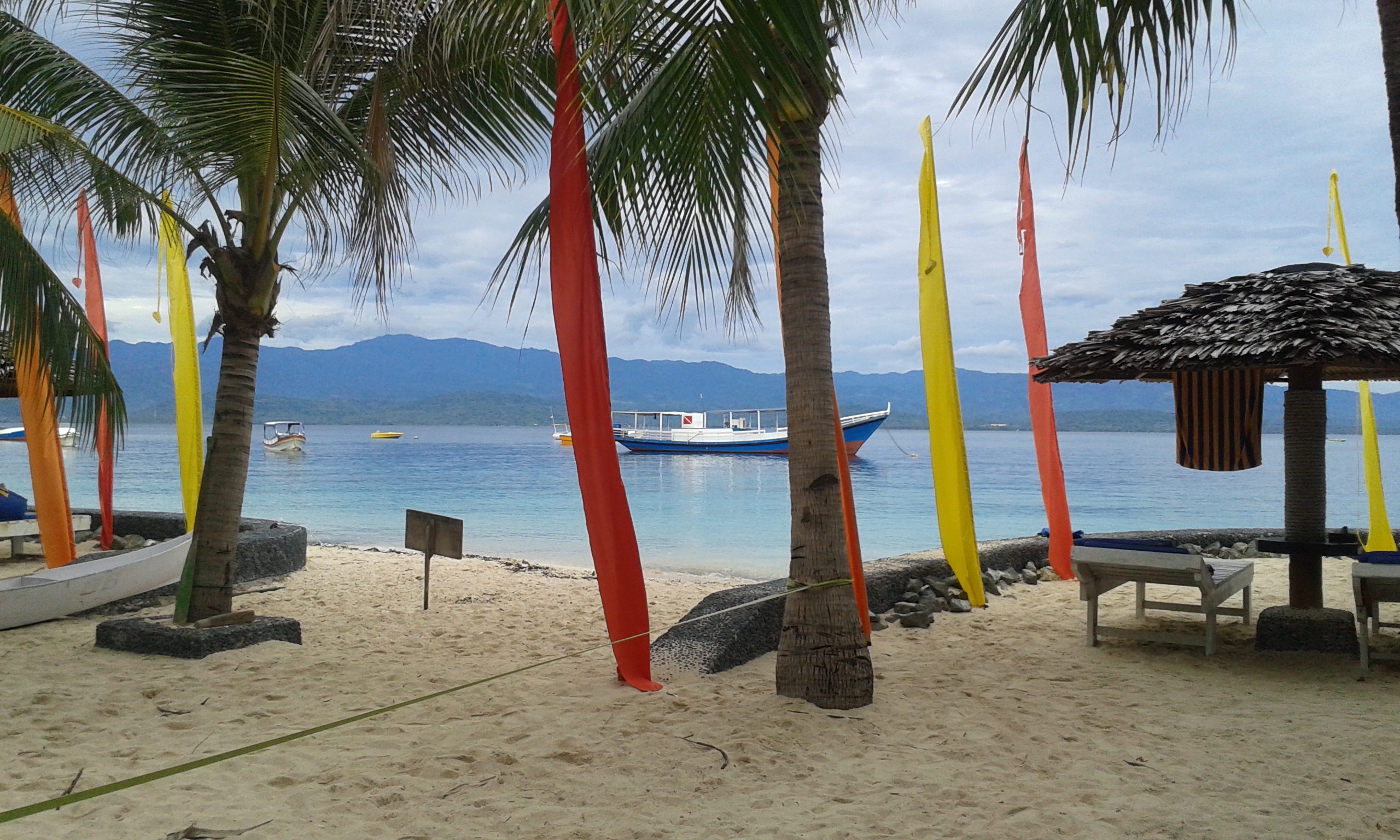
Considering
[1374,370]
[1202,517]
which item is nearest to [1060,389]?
[1202,517]

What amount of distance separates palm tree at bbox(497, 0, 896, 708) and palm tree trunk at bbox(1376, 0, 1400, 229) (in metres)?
1.36

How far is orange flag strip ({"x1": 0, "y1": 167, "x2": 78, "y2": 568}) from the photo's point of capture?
20.0 ft

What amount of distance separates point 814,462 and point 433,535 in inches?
134

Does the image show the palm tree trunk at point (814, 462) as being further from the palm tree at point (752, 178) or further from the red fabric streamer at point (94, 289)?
the red fabric streamer at point (94, 289)

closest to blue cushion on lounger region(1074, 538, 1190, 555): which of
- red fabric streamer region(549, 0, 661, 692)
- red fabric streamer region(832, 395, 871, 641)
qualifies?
red fabric streamer region(832, 395, 871, 641)

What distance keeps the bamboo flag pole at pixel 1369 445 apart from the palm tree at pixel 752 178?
5633 mm

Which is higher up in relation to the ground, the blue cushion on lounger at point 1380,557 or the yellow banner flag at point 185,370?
the yellow banner flag at point 185,370

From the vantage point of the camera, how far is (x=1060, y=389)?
490 feet

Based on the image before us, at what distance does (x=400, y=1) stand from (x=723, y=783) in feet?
12.6

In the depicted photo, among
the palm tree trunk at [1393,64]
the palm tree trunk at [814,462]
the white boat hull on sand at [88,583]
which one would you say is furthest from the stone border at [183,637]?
the palm tree trunk at [1393,64]

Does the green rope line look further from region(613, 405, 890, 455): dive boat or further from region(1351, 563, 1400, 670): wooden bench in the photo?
region(613, 405, 890, 455): dive boat

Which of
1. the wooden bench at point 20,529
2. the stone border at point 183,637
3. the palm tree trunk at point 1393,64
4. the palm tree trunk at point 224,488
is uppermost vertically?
the palm tree trunk at point 1393,64

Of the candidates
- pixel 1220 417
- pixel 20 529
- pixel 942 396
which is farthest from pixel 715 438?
pixel 1220 417

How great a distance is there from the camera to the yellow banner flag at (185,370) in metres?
6.75
